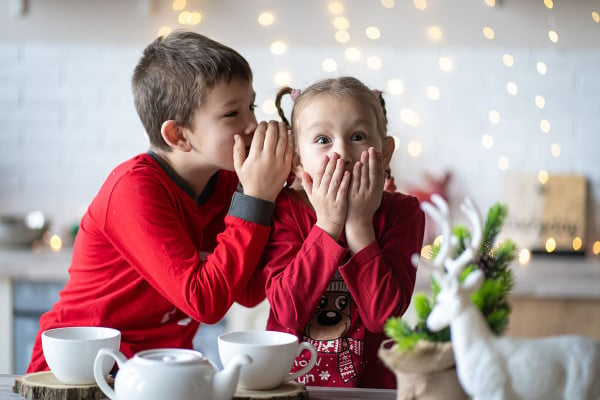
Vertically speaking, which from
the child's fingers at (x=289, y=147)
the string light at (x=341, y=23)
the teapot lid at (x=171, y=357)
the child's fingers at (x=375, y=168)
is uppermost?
the string light at (x=341, y=23)

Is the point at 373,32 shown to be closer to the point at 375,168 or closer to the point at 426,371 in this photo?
the point at 375,168

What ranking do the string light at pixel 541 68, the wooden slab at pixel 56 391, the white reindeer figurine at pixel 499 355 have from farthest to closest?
the string light at pixel 541 68 < the wooden slab at pixel 56 391 < the white reindeer figurine at pixel 499 355

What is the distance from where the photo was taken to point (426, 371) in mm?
888

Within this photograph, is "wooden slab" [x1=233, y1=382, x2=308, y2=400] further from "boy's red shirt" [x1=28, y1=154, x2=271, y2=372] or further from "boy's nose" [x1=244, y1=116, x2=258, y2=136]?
"boy's nose" [x1=244, y1=116, x2=258, y2=136]

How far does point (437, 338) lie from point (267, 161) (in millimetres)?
553

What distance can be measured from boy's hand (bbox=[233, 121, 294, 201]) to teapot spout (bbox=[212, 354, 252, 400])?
0.48m

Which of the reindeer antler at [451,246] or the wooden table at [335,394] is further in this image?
the wooden table at [335,394]

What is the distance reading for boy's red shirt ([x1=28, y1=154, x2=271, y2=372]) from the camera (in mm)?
1303

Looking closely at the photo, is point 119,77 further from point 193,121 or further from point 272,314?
point 272,314

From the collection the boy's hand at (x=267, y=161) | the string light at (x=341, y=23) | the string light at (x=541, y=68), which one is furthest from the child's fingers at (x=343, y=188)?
the string light at (x=341, y=23)

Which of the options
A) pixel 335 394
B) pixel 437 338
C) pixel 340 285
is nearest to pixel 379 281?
pixel 340 285

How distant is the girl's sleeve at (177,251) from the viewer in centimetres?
129

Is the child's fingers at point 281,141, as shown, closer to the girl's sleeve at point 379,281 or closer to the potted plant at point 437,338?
the girl's sleeve at point 379,281

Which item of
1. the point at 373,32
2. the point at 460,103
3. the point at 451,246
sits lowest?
the point at 451,246
